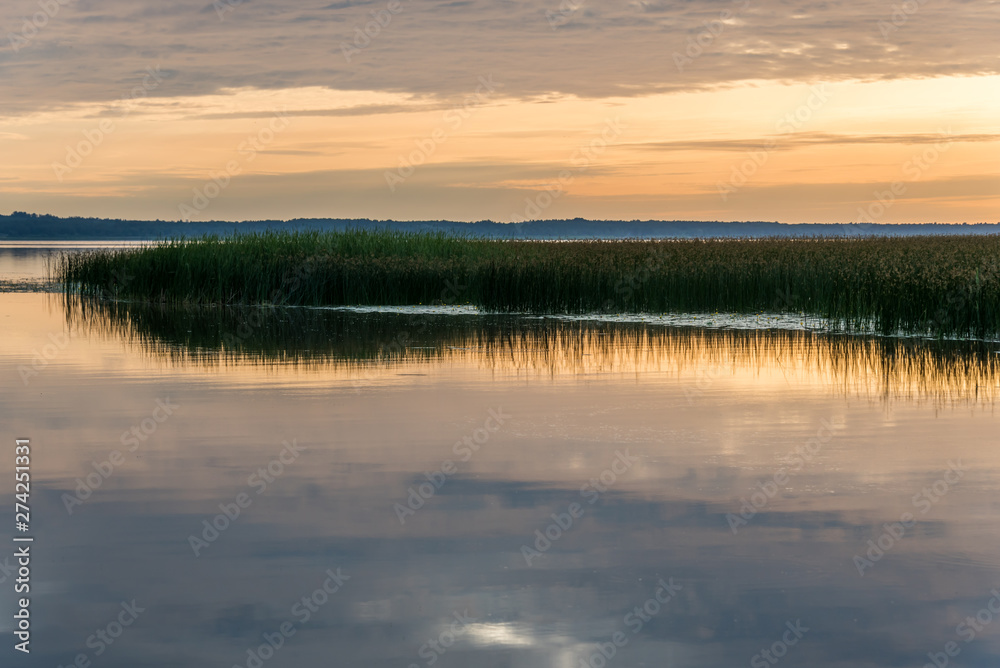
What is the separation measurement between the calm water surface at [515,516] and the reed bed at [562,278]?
3894mm

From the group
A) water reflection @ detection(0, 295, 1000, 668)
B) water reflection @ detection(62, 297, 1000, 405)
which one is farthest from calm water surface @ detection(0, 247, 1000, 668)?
water reflection @ detection(62, 297, 1000, 405)

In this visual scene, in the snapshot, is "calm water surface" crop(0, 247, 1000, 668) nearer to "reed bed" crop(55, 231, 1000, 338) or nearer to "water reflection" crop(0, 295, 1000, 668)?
"water reflection" crop(0, 295, 1000, 668)

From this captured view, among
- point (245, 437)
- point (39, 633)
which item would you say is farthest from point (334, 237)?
point (39, 633)

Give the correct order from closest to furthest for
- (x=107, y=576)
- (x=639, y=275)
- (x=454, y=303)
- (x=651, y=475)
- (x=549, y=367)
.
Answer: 1. (x=107, y=576)
2. (x=651, y=475)
3. (x=549, y=367)
4. (x=639, y=275)
5. (x=454, y=303)

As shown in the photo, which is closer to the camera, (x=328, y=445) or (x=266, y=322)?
(x=328, y=445)

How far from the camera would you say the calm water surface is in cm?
472

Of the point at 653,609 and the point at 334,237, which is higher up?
the point at 334,237

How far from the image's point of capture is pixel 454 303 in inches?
995

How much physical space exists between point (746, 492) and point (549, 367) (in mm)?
6509

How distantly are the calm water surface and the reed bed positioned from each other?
3894mm

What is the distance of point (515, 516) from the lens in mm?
6539

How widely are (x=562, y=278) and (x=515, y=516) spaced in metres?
16.4

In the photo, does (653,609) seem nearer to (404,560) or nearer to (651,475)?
(404,560)

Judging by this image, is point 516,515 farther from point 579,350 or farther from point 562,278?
point 562,278
